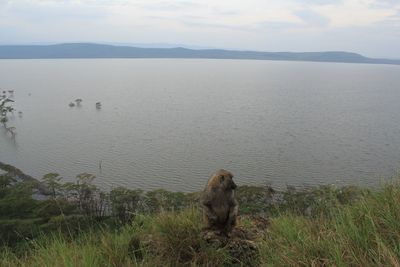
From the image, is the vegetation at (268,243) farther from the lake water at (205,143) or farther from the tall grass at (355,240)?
the lake water at (205,143)

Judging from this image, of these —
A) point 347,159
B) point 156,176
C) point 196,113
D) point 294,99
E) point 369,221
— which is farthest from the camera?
point 294,99

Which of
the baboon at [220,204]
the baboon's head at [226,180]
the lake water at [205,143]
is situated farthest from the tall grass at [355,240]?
the lake water at [205,143]

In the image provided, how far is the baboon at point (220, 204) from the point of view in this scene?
7.38 metres

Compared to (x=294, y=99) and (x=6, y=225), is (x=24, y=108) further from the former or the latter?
(x=6, y=225)

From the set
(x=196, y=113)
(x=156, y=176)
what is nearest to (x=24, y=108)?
(x=196, y=113)

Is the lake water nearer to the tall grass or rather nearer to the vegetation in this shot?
the vegetation

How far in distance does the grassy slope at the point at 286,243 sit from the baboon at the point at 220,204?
0.28 m

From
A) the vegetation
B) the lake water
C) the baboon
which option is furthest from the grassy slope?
the lake water

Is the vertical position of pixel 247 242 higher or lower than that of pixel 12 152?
higher

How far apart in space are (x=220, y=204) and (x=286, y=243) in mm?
2200

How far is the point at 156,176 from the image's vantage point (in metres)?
41.5

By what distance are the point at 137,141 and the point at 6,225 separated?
3352 centimetres

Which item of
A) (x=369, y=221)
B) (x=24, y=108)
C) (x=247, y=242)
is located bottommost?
(x=24, y=108)

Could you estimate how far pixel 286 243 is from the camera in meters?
5.56
